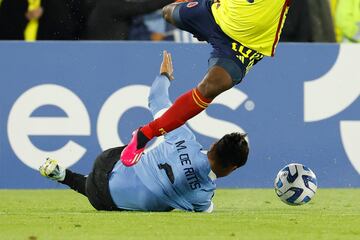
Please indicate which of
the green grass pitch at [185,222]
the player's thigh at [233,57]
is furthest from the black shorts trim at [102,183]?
the player's thigh at [233,57]

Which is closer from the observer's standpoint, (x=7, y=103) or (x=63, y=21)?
(x=7, y=103)

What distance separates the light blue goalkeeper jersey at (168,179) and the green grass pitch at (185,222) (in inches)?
5.9

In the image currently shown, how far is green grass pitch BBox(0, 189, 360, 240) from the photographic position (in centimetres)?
772

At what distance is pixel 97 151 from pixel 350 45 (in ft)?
9.59

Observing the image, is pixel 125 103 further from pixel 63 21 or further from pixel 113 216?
pixel 113 216

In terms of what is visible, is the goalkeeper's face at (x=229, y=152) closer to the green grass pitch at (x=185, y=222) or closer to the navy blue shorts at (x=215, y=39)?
the green grass pitch at (x=185, y=222)

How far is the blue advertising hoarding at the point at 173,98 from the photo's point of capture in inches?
487

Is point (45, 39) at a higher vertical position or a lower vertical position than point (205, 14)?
lower

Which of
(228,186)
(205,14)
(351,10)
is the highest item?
(205,14)

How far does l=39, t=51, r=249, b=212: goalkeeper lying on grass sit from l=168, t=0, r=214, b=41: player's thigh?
1.02 meters

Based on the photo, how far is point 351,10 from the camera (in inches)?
553

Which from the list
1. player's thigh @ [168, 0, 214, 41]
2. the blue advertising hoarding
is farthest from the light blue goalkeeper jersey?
the blue advertising hoarding

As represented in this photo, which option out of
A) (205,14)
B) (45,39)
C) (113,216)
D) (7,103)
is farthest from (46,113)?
(113,216)

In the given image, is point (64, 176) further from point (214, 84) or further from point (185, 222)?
point (185, 222)
